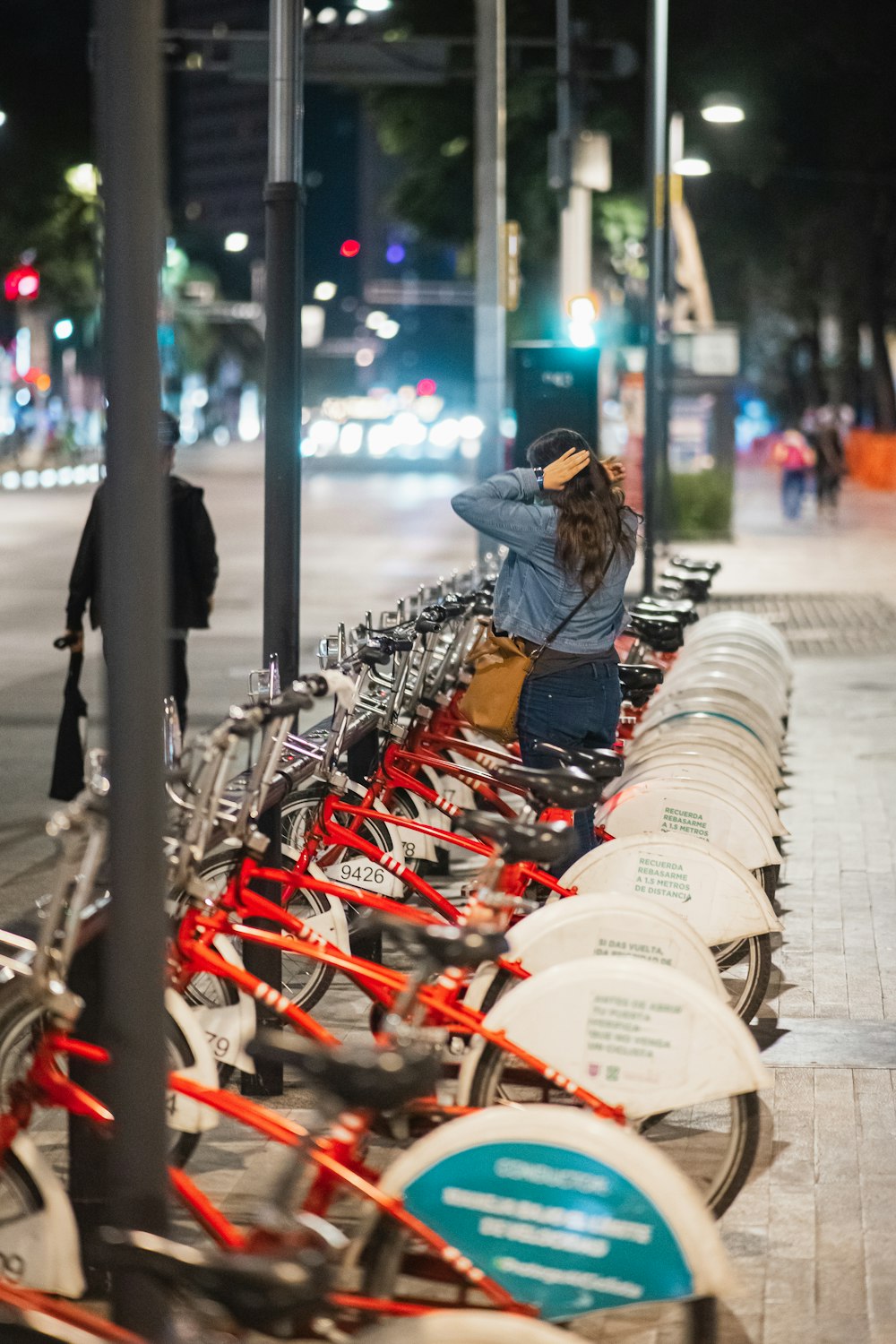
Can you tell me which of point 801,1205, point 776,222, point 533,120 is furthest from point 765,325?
point 801,1205

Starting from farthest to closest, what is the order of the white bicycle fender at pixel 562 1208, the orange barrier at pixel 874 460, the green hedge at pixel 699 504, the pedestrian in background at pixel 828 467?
the orange barrier at pixel 874 460 < the pedestrian in background at pixel 828 467 < the green hedge at pixel 699 504 < the white bicycle fender at pixel 562 1208

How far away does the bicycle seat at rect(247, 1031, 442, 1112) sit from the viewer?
3049mm

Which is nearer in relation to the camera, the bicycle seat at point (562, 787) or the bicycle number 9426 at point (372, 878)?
the bicycle seat at point (562, 787)

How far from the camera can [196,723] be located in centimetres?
1218

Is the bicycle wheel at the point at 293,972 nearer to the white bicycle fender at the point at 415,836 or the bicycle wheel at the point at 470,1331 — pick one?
the white bicycle fender at the point at 415,836

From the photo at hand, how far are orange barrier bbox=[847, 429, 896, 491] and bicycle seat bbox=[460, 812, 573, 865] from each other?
4818 centimetres

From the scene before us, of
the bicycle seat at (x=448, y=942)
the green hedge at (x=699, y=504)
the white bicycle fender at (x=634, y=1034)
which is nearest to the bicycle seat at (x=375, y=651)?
the white bicycle fender at (x=634, y=1034)

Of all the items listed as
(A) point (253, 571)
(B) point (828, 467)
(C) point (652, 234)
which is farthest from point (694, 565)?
(B) point (828, 467)

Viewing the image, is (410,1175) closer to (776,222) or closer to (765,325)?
(776,222)

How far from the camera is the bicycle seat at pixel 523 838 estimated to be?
4117 millimetres

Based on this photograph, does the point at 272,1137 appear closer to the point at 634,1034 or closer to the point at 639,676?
the point at 634,1034

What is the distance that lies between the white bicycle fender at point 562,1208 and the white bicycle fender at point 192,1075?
0.74 m

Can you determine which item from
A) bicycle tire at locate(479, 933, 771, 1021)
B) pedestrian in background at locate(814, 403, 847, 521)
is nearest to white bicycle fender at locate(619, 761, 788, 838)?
bicycle tire at locate(479, 933, 771, 1021)

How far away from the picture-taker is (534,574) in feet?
22.6
